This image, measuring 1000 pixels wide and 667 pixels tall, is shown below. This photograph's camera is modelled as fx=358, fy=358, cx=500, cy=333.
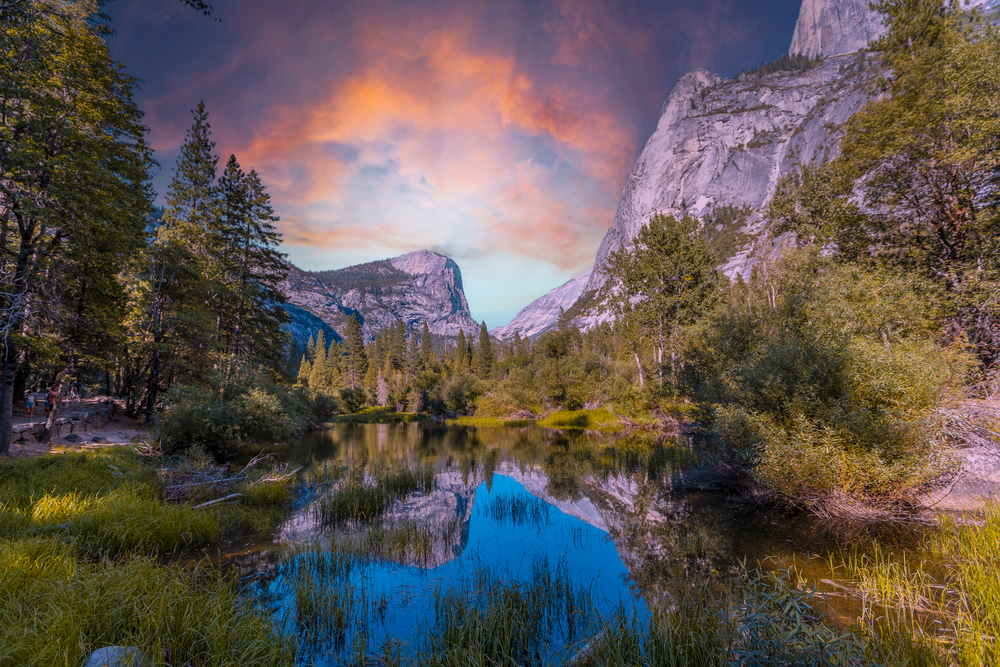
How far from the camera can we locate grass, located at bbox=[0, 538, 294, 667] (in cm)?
379

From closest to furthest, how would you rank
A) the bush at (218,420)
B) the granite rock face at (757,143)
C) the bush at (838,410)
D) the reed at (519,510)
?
the bush at (838,410) < the reed at (519,510) < the bush at (218,420) < the granite rock face at (757,143)

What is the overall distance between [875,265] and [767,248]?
1174 cm

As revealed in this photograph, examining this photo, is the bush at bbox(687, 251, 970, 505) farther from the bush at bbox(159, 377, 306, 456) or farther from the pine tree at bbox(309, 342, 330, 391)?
the pine tree at bbox(309, 342, 330, 391)

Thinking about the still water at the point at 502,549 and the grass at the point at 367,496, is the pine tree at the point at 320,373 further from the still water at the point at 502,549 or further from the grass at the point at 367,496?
the still water at the point at 502,549

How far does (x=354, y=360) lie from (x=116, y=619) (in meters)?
87.7

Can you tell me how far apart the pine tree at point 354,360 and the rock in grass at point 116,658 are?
83.6m

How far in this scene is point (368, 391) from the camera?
7612cm

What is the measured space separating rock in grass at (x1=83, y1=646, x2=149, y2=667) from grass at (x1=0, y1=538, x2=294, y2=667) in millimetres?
144

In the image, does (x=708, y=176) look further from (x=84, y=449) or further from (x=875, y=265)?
(x=84, y=449)

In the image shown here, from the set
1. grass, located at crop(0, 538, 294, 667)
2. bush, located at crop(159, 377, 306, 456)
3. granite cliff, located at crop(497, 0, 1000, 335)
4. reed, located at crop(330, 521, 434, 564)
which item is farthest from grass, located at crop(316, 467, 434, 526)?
granite cliff, located at crop(497, 0, 1000, 335)

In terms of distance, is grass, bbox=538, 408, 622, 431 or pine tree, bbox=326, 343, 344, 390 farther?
pine tree, bbox=326, 343, 344, 390

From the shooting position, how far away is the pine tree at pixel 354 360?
277ft

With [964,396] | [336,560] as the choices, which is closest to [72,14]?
[336,560]

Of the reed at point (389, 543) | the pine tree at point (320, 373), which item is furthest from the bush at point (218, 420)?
the pine tree at point (320, 373)
